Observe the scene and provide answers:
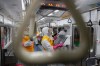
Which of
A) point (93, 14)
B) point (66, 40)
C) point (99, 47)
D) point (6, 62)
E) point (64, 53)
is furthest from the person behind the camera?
point (66, 40)

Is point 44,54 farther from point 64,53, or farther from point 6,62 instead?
point 6,62

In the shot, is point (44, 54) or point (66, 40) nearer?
point (44, 54)

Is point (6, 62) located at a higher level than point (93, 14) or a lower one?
lower

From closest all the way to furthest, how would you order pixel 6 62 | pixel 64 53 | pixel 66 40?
pixel 64 53
pixel 6 62
pixel 66 40

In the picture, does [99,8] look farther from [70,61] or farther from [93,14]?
[70,61]

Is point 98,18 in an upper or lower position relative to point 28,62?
upper

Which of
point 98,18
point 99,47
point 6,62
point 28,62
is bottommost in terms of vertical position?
point 6,62

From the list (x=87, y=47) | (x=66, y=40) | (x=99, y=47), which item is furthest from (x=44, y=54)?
(x=66, y=40)

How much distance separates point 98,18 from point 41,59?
4766 mm

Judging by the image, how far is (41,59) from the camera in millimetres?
494

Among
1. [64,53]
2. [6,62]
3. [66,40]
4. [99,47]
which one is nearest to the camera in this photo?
[64,53]

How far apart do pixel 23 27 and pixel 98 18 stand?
477 centimetres

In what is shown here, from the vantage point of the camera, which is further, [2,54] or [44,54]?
[2,54]

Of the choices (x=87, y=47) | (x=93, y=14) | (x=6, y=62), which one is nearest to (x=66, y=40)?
(x=93, y=14)
